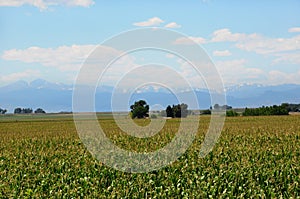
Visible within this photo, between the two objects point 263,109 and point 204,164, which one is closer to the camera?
point 204,164

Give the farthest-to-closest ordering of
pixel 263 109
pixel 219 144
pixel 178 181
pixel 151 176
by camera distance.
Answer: pixel 263 109 < pixel 219 144 < pixel 151 176 < pixel 178 181

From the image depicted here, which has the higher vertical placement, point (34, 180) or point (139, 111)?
point (139, 111)

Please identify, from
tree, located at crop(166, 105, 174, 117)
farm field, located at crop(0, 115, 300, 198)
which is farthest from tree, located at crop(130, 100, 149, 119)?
farm field, located at crop(0, 115, 300, 198)

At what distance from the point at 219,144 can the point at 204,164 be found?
591 cm

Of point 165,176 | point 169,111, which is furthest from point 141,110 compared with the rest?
point 165,176

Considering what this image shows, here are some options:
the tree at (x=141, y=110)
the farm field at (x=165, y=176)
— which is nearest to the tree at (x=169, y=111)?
the tree at (x=141, y=110)

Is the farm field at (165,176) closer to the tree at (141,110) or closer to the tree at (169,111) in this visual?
the tree at (141,110)

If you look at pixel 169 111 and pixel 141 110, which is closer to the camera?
pixel 141 110

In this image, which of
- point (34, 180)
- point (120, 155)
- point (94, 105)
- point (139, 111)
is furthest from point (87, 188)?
point (139, 111)

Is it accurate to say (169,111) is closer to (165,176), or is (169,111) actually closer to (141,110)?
(141,110)

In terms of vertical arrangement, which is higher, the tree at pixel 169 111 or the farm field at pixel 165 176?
the tree at pixel 169 111

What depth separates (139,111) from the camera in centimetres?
3819

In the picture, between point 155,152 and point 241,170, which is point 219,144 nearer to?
point 155,152

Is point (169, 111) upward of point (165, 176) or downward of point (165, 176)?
upward
